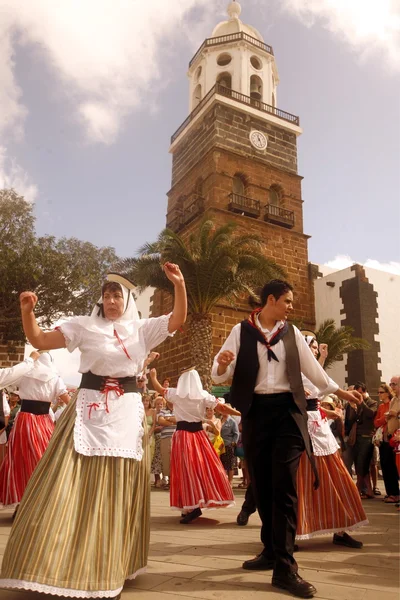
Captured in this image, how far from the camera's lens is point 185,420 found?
6.55 metres

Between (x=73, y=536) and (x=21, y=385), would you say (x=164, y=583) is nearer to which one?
(x=73, y=536)

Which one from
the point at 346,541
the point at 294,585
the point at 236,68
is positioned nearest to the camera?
the point at 294,585

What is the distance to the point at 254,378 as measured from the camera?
3559 millimetres

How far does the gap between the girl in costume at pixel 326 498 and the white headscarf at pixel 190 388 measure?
2.00 m

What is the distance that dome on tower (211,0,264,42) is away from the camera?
29844mm

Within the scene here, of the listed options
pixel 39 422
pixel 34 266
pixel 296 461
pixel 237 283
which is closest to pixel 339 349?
pixel 237 283

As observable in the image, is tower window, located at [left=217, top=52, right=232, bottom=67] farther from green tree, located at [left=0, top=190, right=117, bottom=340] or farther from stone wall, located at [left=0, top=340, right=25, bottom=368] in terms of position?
stone wall, located at [left=0, top=340, right=25, bottom=368]

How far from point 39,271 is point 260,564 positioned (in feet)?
60.5

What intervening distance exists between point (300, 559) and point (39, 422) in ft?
11.1

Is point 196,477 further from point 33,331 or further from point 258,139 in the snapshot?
point 258,139

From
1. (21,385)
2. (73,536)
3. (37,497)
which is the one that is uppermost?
(21,385)

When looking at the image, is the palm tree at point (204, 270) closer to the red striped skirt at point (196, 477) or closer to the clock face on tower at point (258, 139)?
the clock face on tower at point (258, 139)

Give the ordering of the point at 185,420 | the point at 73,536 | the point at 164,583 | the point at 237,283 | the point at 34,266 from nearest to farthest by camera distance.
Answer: the point at 73,536 → the point at 164,583 → the point at 185,420 → the point at 237,283 → the point at 34,266

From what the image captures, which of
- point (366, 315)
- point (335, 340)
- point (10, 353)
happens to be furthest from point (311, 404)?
point (366, 315)
